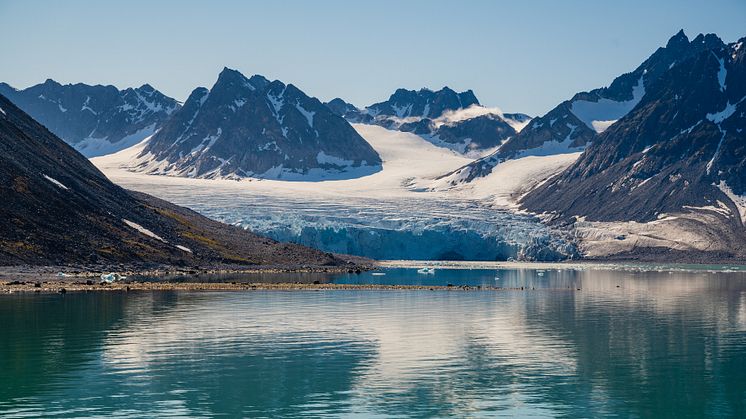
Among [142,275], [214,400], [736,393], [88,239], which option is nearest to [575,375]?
[736,393]

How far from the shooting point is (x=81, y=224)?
150750 mm

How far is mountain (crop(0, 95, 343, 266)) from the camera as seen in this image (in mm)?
138875

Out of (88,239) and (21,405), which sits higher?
(88,239)

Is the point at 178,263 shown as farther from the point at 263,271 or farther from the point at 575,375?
the point at 575,375

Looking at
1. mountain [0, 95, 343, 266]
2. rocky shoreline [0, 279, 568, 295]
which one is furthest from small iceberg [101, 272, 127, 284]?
mountain [0, 95, 343, 266]

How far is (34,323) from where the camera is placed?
74.3 meters

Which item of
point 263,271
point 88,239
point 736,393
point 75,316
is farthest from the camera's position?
point 263,271

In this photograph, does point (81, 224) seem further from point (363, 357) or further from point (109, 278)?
point (363, 357)

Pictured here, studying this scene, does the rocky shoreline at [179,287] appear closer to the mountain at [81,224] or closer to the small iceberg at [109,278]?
the small iceberg at [109,278]

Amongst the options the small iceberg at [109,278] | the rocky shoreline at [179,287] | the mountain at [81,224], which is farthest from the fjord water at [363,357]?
the mountain at [81,224]

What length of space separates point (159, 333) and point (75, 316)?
13.2m

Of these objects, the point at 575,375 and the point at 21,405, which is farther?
the point at 575,375

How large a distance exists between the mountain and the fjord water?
40565mm

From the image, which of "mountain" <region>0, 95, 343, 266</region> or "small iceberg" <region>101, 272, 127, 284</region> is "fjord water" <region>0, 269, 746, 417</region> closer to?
"small iceberg" <region>101, 272, 127, 284</region>
